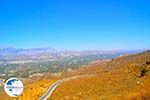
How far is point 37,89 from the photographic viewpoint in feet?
180

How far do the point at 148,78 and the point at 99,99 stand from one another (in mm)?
12044

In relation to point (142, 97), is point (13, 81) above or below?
above

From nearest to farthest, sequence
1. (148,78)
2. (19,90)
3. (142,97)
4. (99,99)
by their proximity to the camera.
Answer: (19,90)
(142,97)
(99,99)
(148,78)

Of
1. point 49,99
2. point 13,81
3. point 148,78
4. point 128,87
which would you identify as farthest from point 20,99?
point 13,81

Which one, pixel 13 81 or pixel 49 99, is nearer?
pixel 13 81

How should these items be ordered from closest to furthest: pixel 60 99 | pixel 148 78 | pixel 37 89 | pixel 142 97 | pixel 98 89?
1. pixel 142 97
2. pixel 60 99
3. pixel 148 78
4. pixel 98 89
5. pixel 37 89

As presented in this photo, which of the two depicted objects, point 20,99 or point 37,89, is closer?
point 20,99

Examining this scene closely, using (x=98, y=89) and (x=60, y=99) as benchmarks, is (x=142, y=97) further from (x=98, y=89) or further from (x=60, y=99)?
(x=98, y=89)

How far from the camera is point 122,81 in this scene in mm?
50375

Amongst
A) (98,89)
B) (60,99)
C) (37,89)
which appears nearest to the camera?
(60,99)

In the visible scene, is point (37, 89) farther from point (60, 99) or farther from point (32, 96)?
point (60, 99)

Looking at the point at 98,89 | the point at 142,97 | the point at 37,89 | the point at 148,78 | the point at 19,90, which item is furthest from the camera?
the point at 37,89

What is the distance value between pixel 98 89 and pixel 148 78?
8.62 m

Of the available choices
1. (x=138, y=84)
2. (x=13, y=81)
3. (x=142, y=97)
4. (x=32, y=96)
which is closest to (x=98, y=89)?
(x=138, y=84)
